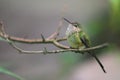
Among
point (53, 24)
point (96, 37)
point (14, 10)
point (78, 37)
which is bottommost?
point (78, 37)

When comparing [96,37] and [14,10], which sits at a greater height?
[14,10]

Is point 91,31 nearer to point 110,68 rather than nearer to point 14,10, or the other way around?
point 110,68

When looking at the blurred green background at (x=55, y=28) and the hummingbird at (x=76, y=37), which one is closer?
the hummingbird at (x=76, y=37)

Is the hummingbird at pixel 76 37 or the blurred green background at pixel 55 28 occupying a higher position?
the blurred green background at pixel 55 28

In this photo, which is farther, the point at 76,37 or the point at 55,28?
the point at 55,28

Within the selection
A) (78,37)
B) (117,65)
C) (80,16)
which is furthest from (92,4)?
(78,37)

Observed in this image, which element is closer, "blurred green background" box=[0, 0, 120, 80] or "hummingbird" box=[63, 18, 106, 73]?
"hummingbird" box=[63, 18, 106, 73]

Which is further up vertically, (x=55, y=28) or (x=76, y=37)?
(x=55, y=28)

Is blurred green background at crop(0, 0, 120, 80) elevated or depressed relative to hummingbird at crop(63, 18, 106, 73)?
elevated
